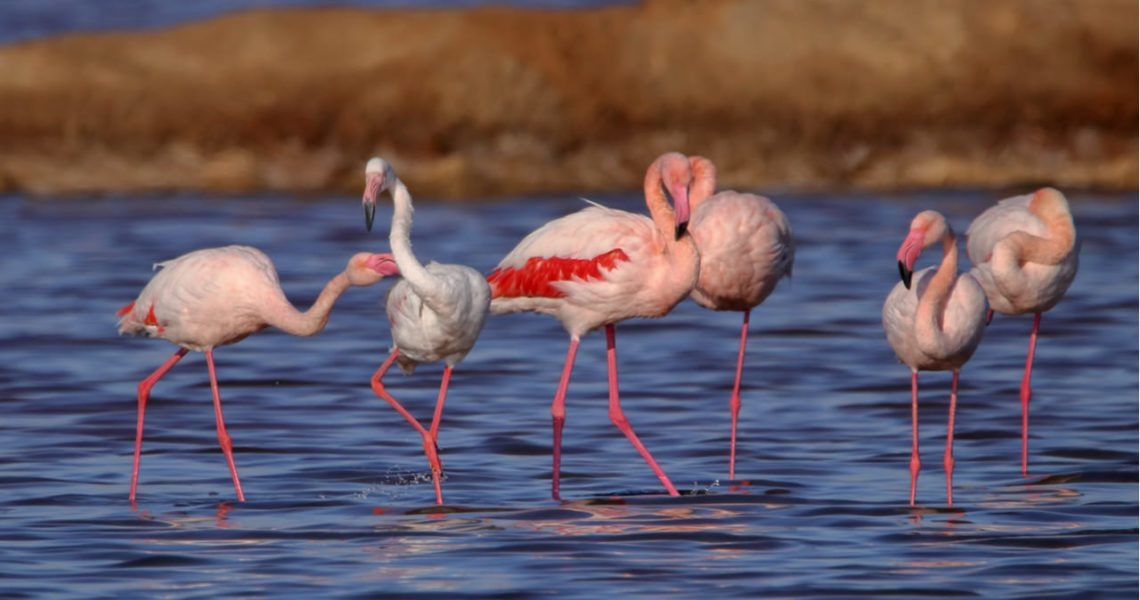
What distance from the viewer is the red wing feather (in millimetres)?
8414

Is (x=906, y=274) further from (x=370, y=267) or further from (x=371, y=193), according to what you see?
(x=370, y=267)

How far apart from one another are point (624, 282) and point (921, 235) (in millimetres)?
1263

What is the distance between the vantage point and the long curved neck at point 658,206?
8.38 meters

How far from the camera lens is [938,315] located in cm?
798

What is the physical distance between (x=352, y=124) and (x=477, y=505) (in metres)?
12.2

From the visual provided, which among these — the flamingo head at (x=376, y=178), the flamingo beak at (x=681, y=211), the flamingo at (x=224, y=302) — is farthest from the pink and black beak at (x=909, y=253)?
the flamingo at (x=224, y=302)

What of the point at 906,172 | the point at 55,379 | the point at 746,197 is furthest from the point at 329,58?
the point at 746,197

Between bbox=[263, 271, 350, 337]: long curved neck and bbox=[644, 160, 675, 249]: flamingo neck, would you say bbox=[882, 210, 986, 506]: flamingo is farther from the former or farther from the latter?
bbox=[263, 271, 350, 337]: long curved neck

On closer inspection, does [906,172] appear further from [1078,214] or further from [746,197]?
[746,197]

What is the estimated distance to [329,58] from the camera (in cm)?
2012

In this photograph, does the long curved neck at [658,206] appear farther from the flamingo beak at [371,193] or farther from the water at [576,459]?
the flamingo beak at [371,193]

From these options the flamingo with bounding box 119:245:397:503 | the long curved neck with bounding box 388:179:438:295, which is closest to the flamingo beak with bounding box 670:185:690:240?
the long curved neck with bounding box 388:179:438:295

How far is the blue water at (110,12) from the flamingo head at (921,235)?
24.2 meters

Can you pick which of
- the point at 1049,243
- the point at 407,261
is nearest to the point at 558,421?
the point at 407,261
